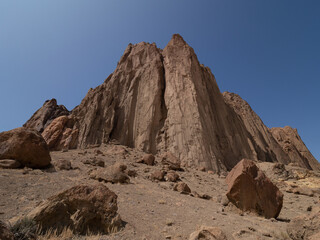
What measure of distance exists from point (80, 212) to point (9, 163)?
704cm

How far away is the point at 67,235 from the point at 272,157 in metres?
42.1

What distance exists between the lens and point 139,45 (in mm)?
35250

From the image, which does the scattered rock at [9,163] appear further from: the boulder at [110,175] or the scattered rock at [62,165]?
the boulder at [110,175]

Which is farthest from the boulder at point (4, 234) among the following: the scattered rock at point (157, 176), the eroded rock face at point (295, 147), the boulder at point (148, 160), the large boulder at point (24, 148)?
the eroded rock face at point (295, 147)

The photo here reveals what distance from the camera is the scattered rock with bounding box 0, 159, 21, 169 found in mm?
8531

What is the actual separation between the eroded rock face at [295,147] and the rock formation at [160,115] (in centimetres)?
2082

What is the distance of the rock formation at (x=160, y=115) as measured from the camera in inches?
888

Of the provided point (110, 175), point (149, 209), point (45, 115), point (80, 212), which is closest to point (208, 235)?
point (80, 212)

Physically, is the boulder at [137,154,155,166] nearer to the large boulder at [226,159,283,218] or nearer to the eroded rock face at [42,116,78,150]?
the large boulder at [226,159,283,218]

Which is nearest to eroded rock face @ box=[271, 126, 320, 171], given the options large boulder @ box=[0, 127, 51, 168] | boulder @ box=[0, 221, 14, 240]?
large boulder @ box=[0, 127, 51, 168]

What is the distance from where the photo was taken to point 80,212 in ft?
13.4

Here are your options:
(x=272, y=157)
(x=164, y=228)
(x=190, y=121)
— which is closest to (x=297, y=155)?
(x=272, y=157)

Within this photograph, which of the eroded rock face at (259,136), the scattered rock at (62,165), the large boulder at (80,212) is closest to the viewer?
the large boulder at (80,212)

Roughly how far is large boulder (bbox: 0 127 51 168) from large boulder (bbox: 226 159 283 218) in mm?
9423
